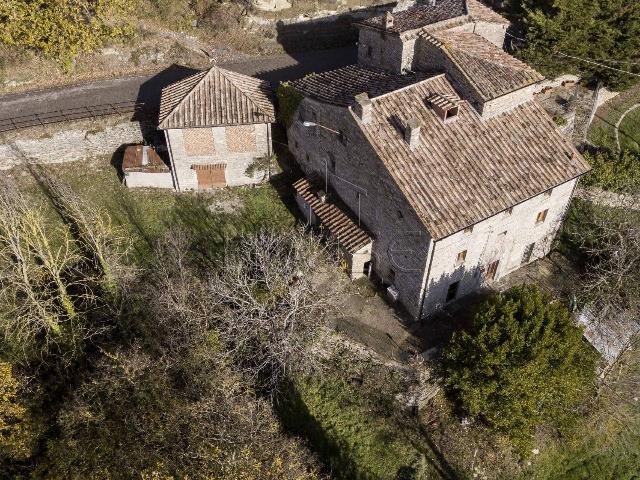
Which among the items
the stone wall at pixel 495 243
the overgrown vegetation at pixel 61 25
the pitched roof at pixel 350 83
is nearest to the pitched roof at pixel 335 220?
the stone wall at pixel 495 243

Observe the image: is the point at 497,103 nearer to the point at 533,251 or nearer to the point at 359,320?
the point at 533,251

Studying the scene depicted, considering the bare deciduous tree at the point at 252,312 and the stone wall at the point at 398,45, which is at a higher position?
the stone wall at the point at 398,45

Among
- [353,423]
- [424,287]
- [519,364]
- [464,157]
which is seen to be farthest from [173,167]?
[519,364]

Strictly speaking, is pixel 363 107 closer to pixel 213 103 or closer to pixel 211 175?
pixel 213 103

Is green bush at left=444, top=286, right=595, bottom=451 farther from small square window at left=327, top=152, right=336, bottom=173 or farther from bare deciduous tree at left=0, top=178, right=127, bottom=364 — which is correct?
bare deciduous tree at left=0, top=178, right=127, bottom=364

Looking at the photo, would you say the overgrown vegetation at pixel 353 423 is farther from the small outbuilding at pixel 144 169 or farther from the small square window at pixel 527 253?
the small outbuilding at pixel 144 169

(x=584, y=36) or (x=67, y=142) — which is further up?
(x=584, y=36)
